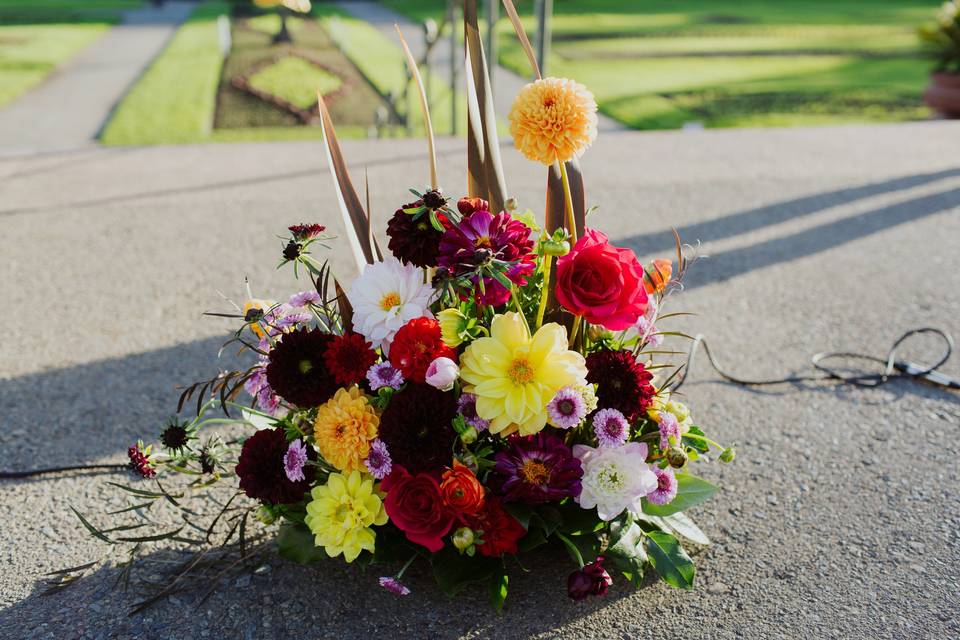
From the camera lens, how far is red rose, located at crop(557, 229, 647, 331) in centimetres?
182

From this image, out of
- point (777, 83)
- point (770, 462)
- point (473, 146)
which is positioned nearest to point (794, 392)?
point (770, 462)

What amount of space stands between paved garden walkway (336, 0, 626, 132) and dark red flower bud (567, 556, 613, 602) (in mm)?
2677

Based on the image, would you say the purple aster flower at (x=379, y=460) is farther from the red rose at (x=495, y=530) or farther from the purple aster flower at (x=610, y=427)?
the purple aster flower at (x=610, y=427)

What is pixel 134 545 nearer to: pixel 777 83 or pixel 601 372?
pixel 601 372

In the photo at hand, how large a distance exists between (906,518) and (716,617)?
761 mm

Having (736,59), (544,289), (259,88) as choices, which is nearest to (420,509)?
(544,289)

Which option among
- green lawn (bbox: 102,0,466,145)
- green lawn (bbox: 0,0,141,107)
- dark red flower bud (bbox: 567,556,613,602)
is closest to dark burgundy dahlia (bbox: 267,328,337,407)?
dark red flower bud (bbox: 567,556,613,602)

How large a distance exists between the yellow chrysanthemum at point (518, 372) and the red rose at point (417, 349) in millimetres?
67

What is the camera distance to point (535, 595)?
2.12m

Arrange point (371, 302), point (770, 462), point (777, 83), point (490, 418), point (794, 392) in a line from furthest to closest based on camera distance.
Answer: point (777, 83)
point (794, 392)
point (770, 462)
point (371, 302)
point (490, 418)

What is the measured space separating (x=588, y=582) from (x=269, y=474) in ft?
2.53

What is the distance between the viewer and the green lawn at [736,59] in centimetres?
995

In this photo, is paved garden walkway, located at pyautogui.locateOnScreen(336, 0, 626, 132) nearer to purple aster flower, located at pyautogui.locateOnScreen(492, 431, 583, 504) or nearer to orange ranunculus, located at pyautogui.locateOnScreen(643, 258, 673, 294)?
orange ranunculus, located at pyautogui.locateOnScreen(643, 258, 673, 294)

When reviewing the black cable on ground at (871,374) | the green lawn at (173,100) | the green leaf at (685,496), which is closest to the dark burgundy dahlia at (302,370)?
the green leaf at (685,496)
